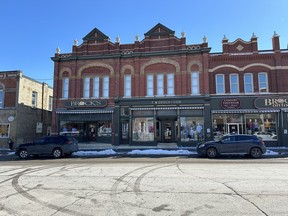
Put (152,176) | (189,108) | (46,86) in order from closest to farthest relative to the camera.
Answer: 1. (152,176)
2. (189,108)
3. (46,86)

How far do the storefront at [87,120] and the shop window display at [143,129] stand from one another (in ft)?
8.41

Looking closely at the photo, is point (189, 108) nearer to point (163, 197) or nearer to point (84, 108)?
point (84, 108)

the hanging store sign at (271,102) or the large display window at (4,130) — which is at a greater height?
the hanging store sign at (271,102)

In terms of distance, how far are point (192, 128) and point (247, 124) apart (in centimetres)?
526

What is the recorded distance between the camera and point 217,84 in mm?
25031

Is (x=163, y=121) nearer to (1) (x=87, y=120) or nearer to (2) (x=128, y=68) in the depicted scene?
(2) (x=128, y=68)

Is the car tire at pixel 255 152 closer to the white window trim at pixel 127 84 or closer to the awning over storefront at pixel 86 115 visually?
the white window trim at pixel 127 84

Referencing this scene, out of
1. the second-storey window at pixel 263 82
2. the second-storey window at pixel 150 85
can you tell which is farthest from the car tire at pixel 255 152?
the second-storey window at pixel 150 85

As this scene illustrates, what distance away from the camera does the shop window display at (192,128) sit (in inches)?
949

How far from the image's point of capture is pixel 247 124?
2391 centimetres

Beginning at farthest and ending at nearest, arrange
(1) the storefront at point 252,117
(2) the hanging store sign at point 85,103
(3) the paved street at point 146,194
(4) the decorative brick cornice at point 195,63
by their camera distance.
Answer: (2) the hanging store sign at point 85,103 → (4) the decorative brick cornice at point 195,63 → (1) the storefront at point 252,117 → (3) the paved street at point 146,194

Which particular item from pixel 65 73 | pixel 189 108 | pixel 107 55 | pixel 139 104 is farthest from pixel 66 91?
pixel 189 108

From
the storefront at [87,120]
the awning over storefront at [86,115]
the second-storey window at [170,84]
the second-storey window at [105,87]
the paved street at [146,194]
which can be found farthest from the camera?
the second-storey window at [105,87]

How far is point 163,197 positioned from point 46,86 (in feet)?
97.3
